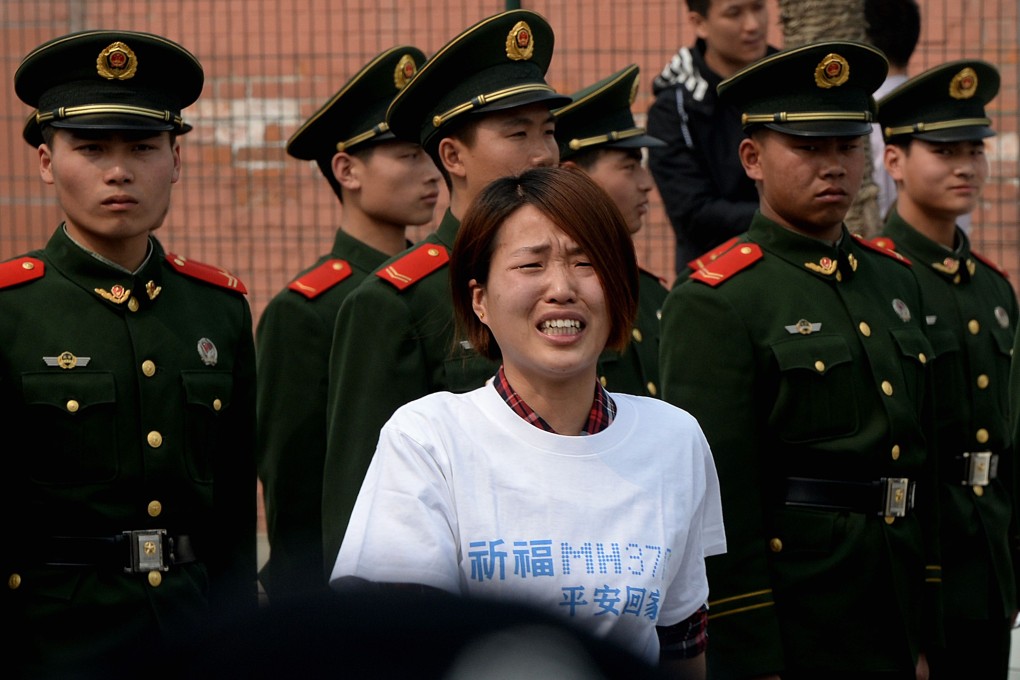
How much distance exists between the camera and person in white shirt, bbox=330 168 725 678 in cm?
236

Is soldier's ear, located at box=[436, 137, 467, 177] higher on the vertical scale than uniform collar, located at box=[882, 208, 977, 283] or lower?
higher

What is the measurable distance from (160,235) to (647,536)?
658 cm

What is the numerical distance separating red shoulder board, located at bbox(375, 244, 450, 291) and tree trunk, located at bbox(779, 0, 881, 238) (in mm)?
3283

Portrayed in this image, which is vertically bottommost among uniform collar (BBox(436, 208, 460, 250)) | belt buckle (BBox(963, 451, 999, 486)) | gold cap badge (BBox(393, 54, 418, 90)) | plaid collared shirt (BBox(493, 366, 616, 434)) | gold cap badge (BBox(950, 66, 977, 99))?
belt buckle (BBox(963, 451, 999, 486))

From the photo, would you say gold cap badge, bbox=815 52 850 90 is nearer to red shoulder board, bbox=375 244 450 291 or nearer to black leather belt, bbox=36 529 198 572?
red shoulder board, bbox=375 244 450 291

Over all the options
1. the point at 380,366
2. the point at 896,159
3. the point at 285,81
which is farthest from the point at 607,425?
the point at 285,81

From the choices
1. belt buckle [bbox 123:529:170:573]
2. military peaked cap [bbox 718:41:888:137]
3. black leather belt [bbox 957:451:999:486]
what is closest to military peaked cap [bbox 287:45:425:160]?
military peaked cap [bbox 718:41:888:137]

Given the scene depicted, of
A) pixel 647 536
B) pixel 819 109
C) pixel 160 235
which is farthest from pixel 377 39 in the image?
pixel 647 536

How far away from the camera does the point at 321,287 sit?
4852mm

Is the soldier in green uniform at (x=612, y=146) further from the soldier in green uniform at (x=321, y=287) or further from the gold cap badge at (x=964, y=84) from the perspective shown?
the gold cap badge at (x=964, y=84)

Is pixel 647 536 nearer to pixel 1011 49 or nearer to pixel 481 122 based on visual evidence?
pixel 481 122

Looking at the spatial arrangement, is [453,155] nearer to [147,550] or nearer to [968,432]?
[147,550]

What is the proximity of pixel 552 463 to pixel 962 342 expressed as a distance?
2524 mm

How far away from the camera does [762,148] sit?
4102 millimetres
